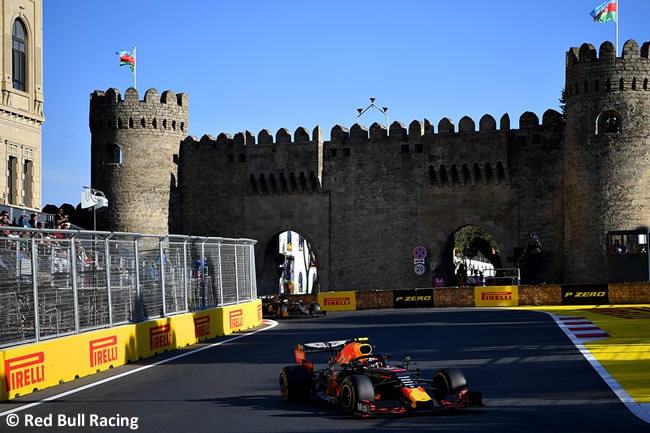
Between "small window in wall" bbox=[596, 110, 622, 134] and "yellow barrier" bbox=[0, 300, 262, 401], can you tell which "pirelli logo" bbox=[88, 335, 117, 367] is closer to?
"yellow barrier" bbox=[0, 300, 262, 401]

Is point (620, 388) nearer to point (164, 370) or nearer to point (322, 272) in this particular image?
point (164, 370)

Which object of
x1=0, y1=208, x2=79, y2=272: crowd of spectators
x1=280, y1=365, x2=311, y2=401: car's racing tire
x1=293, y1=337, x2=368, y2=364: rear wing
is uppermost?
x1=0, y1=208, x2=79, y2=272: crowd of spectators

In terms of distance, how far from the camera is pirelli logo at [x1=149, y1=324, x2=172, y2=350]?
19.3 metres

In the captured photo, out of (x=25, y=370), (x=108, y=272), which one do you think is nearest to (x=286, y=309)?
(x=108, y=272)

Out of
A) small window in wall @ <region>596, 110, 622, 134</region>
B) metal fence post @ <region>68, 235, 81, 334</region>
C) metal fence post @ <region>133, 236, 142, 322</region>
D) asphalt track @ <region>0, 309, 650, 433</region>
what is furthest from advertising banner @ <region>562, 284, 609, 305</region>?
metal fence post @ <region>68, 235, 81, 334</region>

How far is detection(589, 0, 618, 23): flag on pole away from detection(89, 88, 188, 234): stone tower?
2234cm

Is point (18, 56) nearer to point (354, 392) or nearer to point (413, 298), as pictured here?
point (413, 298)

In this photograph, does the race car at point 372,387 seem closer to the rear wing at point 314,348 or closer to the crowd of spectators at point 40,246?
the rear wing at point 314,348

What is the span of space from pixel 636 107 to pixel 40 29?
80.7ft

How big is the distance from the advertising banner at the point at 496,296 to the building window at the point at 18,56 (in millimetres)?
18981

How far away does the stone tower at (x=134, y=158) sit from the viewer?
51.8m

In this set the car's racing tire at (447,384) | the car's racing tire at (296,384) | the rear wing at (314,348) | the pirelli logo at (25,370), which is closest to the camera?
the car's racing tire at (447,384)

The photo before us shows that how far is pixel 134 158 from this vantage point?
52.0 meters

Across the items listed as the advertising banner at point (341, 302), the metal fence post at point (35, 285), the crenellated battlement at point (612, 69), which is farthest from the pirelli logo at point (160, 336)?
the crenellated battlement at point (612, 69)
